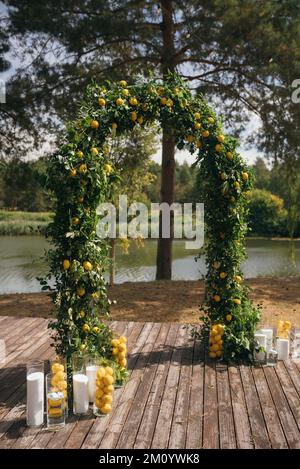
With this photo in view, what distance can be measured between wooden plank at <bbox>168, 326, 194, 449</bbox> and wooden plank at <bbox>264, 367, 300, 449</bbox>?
0.60m

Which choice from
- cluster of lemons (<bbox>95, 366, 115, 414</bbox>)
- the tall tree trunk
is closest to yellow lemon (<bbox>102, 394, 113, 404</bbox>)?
cluster of lemons (<bbox>95, 366, 115, 414</bbox>)

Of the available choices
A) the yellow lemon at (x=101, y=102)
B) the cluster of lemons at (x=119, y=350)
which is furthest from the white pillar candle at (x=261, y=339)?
the yellow lemon at (x=101, y=102)

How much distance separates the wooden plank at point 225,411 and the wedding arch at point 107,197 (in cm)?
29

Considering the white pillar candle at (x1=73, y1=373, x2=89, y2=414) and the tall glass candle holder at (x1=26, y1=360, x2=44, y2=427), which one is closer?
the tall glass candle holder at (x1=26, y1=360, x2=44, y2=427)

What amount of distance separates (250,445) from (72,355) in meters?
1.27

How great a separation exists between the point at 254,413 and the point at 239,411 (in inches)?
3.8

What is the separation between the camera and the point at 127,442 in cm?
247

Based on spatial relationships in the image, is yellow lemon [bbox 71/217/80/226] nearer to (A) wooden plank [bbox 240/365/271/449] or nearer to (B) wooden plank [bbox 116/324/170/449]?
(B) wooden plank [bbox 116/324/170/449]

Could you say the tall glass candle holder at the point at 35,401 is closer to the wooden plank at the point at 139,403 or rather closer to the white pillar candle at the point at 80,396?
the white pillar candle at the point at 80,396

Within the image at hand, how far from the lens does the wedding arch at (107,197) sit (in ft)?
9.94

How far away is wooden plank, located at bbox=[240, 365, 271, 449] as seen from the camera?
2512mm

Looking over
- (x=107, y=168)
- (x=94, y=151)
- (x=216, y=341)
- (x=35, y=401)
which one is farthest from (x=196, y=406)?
(x=94, y=151)
